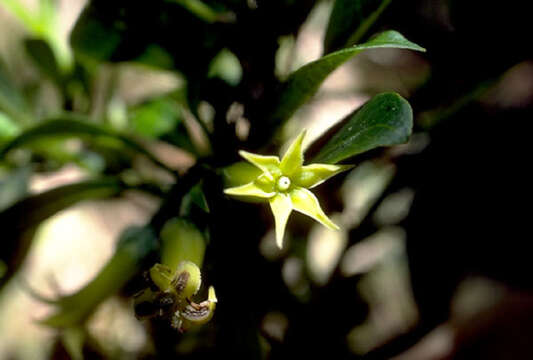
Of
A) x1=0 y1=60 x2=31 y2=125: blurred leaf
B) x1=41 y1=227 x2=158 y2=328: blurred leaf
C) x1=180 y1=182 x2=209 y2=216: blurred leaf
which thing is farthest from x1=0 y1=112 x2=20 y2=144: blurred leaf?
x1=180 y1=182 x2=209 y2=216: blurred leaf

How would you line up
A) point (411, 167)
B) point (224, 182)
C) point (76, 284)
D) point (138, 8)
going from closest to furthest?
point (224, 182)
point (138, 8)
point (411, 167)
point (76, 284)

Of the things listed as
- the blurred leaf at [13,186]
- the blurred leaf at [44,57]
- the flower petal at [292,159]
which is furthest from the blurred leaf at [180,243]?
the blurred leaf at [44,57]

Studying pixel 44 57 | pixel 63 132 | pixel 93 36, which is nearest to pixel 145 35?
pixel 93 36

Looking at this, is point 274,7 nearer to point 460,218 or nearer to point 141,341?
point 460,218

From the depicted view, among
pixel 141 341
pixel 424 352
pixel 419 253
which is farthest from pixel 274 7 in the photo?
pixel 424 352

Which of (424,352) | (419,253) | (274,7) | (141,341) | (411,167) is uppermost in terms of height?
(274,7)
